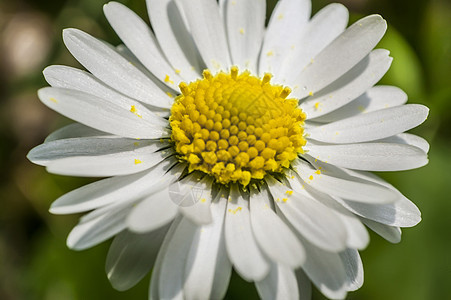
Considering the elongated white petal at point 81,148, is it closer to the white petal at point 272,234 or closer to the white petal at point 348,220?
the white petal at point 272,234

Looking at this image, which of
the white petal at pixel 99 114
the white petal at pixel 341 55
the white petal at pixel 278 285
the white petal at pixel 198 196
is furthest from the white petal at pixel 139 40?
the white petal at pixel 278 285

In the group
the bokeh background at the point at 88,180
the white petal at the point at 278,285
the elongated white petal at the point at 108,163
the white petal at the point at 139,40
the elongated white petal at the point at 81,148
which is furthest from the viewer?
the bokeh background at the point at 88,180

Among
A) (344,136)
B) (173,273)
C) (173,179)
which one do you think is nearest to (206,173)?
(173,179)

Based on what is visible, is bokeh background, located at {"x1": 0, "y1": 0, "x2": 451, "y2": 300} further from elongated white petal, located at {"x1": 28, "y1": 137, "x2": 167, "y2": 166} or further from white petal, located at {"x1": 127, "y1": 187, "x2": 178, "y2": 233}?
white petal, located at {"x1": 127, "y1": 187, "x2": 178, "y2": 233}

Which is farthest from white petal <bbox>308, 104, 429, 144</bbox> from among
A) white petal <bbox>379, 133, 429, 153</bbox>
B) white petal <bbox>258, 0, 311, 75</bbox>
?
white petal <bbox>258, 0, 311, 75</bbox>

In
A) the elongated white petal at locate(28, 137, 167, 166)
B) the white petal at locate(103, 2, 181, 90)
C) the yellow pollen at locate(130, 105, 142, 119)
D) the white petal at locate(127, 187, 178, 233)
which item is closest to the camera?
→ the white petal at locate(127, 187, 178, 233)

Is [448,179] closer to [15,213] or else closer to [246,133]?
[246,133]

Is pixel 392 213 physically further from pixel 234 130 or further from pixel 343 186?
pixel 234 130
